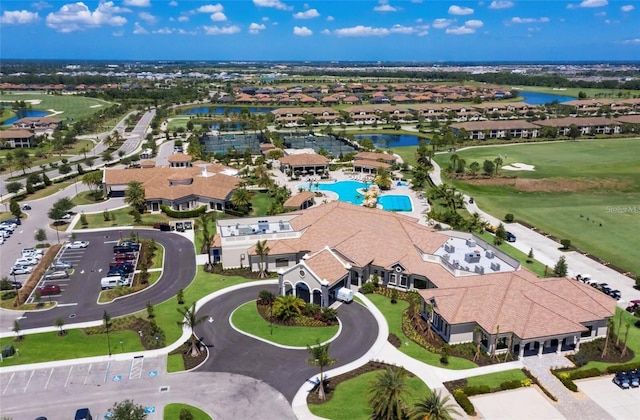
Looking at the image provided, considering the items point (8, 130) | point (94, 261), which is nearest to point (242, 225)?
point (94, 261)

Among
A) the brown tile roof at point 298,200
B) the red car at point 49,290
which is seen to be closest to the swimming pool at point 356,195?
the brown tile roof at point 298,200

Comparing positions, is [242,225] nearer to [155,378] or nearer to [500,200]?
[155,378]

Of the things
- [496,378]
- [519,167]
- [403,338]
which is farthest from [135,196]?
[519,167]

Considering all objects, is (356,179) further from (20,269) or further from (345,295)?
(20,269)

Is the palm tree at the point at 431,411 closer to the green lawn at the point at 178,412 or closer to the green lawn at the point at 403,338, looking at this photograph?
the green lawn at the point at 403,338

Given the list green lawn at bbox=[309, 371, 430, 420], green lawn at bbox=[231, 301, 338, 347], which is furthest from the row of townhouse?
green lawn at bbox=[309, 371, 430, 420]

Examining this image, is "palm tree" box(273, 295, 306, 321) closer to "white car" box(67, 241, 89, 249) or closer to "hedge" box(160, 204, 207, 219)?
"white car" box(67, 241, 89, 249)
